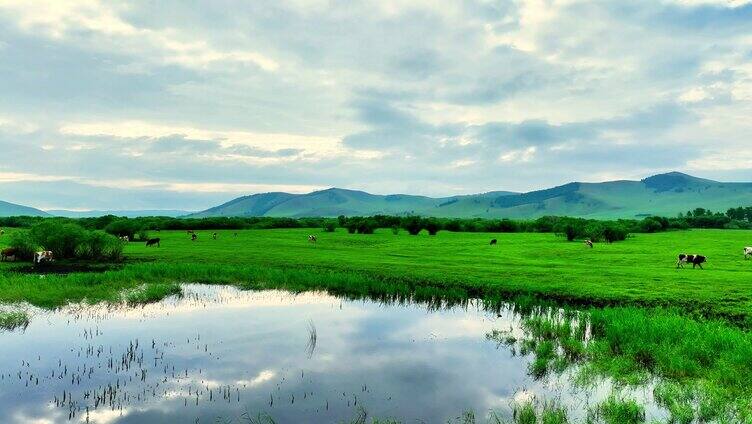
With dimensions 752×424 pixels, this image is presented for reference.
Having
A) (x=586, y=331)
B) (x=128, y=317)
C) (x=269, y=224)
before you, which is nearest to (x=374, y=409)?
(x=586, y=331)

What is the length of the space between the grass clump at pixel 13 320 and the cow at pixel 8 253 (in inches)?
1214

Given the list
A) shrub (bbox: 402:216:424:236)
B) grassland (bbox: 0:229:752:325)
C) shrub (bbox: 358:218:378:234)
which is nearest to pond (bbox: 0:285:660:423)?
grassland (bbox: 0:229:752:325)

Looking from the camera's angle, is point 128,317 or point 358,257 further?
point 358,257

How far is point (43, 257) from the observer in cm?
4816

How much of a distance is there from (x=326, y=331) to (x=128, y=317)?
40.3 ft

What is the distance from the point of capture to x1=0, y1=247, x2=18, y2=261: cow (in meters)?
49.7

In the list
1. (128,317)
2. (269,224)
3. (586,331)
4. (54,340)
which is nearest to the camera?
(54,340)

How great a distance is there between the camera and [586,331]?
2464 centimetres

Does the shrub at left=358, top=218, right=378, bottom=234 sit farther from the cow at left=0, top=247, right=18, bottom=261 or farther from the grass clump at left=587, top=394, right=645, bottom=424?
the grass clump at left=587, top=394, right=645, bottom=424

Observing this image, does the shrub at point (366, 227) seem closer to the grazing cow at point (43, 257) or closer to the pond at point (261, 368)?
the grazing cow at point (43, 257)

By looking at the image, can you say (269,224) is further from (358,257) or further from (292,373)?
(292,373)

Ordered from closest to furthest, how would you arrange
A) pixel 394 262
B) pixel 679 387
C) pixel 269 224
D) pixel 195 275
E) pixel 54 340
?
pixel 679 387
pixel 54 340
pixel 195 275
pixel 394 262
pixel 269 224

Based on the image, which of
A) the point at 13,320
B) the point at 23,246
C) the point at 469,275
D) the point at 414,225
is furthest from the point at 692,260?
the point at 23,246

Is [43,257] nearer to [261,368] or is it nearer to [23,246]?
[23,246]
